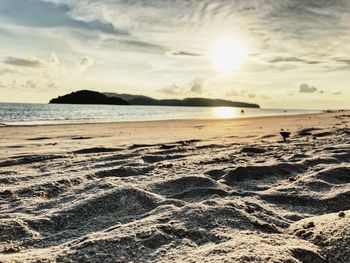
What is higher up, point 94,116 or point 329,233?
point 329,233

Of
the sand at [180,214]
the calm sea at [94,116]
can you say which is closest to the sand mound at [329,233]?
the sand at [180,214]

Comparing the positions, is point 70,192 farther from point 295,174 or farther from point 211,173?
point 295,174

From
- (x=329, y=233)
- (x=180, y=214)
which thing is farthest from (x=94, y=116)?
(x=329, y=233)

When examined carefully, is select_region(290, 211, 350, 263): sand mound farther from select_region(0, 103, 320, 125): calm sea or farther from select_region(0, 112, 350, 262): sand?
select_region(0, 103, 320, 125): calm sea

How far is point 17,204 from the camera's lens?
5.13m

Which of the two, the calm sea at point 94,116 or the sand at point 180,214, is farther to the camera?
the calm sea at point 94,116

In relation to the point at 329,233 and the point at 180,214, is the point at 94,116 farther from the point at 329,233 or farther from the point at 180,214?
the point at 329,233

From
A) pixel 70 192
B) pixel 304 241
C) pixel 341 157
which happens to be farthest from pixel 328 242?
pixel 341 157

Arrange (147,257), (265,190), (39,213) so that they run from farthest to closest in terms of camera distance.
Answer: (265,190)
(39,213)
(147,257)

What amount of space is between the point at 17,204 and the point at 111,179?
1.52 meters

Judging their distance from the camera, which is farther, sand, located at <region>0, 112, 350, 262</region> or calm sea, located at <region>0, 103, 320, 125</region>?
calm sea, located at <region>0, 103, 320, 125</region>

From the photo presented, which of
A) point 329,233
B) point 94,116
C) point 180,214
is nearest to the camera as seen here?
point 329,233

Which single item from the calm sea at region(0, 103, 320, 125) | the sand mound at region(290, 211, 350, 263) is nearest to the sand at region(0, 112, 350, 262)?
the sand mound at region(290, 211, 350, 263)

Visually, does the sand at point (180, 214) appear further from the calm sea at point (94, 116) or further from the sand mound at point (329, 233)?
the calm sea at point (94, 116)
